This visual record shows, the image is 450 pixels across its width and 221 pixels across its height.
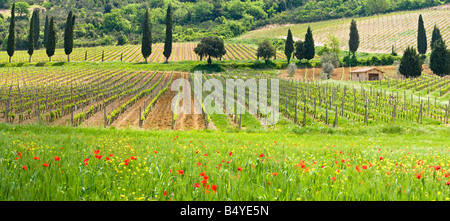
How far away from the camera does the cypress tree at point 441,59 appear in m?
70.5

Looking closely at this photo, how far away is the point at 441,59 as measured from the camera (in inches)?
2795

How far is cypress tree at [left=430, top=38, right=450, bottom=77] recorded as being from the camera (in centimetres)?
7050

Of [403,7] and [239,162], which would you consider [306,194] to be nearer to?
[239,162]

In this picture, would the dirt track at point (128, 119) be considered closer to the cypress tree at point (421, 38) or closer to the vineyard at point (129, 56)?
the vineyard at point (129, 56)

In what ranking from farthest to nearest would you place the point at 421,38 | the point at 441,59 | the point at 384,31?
1. the point at 384,31
2. the point at 421,38
3. the point at 441,59

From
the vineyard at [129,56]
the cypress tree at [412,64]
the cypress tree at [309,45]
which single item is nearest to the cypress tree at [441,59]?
the cypress tree at [412,64]

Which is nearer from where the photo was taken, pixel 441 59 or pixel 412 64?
pixel 412 64

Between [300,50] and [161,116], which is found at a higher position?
[300,50]

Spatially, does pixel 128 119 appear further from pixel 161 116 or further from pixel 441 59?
pixel 441 59

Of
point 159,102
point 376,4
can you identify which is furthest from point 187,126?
point 376,4

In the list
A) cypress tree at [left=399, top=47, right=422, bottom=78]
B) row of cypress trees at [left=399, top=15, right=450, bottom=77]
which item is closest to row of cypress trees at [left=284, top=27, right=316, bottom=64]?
row of cypress trees at [left=399, top=15, right=450, bottom=77]

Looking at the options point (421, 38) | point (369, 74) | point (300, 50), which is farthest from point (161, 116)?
point (421, 38)

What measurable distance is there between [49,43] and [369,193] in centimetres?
9630

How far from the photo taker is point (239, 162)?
20.8ft
